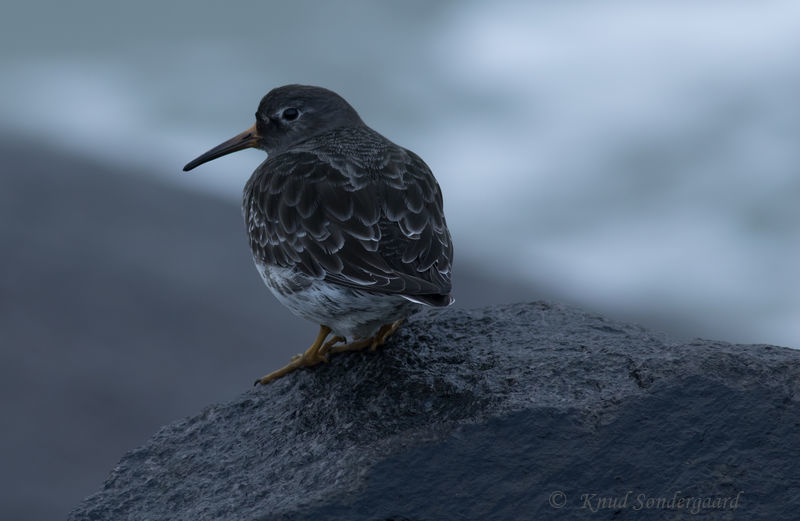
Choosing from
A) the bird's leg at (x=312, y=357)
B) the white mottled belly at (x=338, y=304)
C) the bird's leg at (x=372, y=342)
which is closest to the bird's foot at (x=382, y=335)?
the bird's leg at (x=372, y=342)

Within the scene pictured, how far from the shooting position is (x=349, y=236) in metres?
7.48

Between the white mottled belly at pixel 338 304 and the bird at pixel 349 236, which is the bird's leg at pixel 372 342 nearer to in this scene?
the bird at pixel 349 236

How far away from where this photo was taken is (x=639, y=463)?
629cm

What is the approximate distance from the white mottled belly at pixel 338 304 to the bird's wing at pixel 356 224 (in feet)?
0.33

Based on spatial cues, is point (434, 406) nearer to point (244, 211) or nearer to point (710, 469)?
point (710, 469)

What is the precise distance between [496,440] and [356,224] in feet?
6.80

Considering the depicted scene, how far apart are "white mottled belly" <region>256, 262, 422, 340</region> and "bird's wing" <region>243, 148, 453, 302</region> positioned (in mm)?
102

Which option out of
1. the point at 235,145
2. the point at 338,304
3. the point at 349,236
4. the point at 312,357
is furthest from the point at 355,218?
the point at 235,145

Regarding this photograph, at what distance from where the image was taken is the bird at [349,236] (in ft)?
23.7

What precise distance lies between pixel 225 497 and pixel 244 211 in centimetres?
280

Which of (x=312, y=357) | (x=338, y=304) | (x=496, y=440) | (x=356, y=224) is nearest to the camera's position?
(x=496, y=440)

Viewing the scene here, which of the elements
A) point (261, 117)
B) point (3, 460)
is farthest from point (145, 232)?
point (261, 117)

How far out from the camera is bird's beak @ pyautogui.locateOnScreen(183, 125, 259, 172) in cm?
969

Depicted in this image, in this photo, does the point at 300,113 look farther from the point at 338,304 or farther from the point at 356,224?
the point at 338,304
